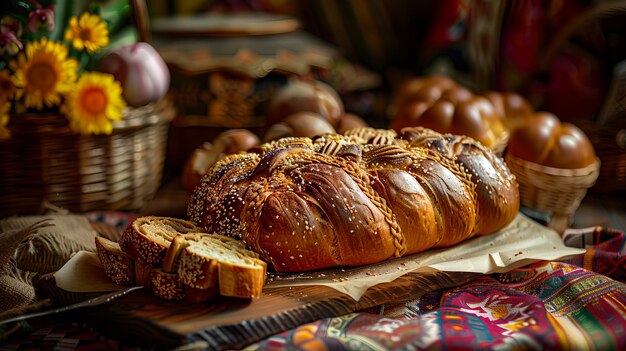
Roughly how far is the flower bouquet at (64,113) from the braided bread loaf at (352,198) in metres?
0.47

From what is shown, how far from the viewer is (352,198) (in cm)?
134

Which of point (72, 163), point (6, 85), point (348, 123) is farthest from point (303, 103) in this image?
point (6, 85)

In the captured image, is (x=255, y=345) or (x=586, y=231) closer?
(x=255, y=345)

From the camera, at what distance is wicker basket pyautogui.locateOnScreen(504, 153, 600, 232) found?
1.88m

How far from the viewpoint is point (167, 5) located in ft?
10.4

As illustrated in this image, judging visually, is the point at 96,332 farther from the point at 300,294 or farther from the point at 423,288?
the point at 423,288

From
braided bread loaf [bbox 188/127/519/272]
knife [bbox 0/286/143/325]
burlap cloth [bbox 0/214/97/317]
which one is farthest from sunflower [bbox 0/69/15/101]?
knife [bbox 0/286/143/325]

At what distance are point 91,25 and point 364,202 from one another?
37.2 inches

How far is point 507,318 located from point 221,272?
537 millimetres

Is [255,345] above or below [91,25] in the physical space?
below

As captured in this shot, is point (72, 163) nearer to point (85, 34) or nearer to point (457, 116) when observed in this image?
point (85, 34)

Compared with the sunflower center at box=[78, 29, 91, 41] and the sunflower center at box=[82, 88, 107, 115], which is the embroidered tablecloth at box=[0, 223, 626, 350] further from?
the sunflower center at box=[78, 29, 91, 41]

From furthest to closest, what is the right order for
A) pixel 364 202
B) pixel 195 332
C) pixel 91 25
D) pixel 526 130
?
pixel 526 130, pixel 91 25, pixel 364 202, pixel 195 332

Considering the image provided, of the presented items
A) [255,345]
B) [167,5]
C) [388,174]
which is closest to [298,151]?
[388,174]
